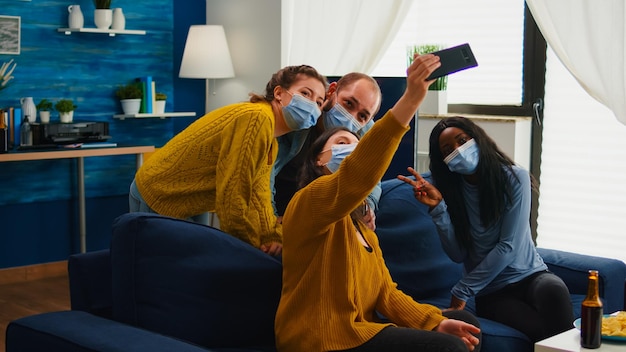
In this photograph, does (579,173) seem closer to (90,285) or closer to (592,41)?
(592,41)

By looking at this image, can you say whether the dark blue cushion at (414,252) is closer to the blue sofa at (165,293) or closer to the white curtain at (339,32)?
the blue sofa at (165,293)

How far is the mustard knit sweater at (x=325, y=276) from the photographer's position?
2.14 metres

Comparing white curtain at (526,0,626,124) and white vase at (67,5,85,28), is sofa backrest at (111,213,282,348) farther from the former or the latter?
white vase at (67,5,85,28)

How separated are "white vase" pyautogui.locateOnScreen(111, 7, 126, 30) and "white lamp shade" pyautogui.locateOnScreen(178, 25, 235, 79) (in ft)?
1.62

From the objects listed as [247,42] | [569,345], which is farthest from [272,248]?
[247,42]

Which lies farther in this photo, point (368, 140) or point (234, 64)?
point (234, 64)

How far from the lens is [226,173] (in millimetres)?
2646

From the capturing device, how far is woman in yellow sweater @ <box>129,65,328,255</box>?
2.62m

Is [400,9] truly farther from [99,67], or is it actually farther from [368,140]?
[368,140]

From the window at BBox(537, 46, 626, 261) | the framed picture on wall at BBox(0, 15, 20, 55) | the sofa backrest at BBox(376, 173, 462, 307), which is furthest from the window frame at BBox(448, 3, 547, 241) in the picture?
the framed picture on wall at BBox(0, 15, 20, 55)

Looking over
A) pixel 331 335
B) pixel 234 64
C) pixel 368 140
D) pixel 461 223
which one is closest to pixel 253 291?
pixel 331 335

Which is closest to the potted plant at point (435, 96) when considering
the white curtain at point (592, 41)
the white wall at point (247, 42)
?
the white curtain at point (592, 41)

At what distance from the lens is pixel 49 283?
216 inches

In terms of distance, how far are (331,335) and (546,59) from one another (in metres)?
3.35
